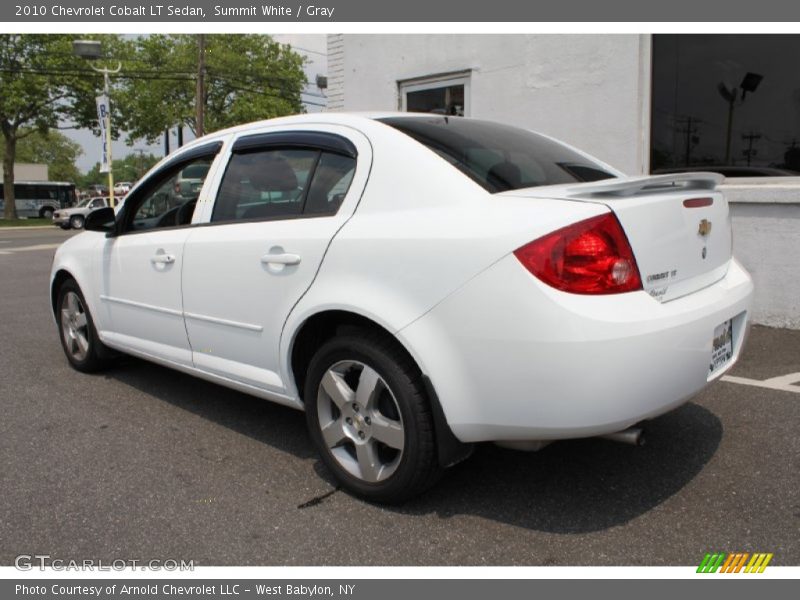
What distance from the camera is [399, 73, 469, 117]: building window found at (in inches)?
343

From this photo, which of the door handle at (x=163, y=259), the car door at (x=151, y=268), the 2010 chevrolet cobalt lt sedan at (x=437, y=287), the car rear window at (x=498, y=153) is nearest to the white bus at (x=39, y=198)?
the car door at (x=151, y=268)

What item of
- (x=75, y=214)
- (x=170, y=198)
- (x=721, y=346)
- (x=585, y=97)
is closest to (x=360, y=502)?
(x=721, y=346)

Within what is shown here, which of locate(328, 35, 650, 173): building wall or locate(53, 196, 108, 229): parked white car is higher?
locate(328, 35, 650, 173): building wall

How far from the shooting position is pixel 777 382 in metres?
4.48

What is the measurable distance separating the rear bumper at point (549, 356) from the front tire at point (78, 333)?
9.98ft

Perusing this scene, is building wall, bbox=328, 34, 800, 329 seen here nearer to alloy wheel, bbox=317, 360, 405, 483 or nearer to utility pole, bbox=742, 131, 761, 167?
utility pole, bbox=742, 131, 761, 167

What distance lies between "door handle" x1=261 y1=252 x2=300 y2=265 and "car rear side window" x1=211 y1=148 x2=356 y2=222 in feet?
0.71

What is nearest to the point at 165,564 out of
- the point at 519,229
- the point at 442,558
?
the point at 442,558

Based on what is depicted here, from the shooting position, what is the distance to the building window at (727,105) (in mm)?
6395

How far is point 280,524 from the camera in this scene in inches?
110

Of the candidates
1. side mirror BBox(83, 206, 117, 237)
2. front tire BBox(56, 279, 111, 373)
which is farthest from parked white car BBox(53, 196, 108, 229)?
side mirror BBox(83, 206, 117, 237)

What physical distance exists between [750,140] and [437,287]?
5339 mm

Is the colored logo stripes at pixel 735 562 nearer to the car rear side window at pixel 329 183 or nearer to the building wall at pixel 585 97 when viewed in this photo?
the car rear side window at pixel 329 183

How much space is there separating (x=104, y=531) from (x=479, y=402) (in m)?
1.57
